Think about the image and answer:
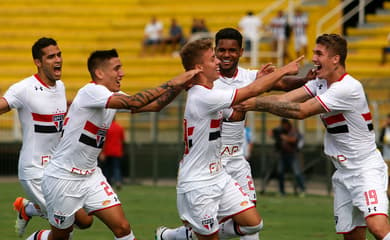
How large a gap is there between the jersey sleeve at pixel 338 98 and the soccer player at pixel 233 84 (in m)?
1.11

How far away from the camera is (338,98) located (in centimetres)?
1036

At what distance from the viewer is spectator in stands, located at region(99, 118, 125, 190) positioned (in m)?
24.2

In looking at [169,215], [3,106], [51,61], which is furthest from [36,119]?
[169,215]

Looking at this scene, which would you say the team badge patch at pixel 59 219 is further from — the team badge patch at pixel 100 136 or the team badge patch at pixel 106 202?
the team badge patch at pixel 100 136

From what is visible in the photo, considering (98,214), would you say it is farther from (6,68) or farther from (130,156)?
(6,68)

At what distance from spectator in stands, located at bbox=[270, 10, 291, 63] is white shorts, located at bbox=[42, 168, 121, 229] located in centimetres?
1883

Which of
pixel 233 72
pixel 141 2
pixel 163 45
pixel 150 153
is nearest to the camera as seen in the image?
pixel 233 72

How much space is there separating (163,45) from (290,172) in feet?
30.7

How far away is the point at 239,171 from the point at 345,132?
1.63m

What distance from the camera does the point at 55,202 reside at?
35.1 feet

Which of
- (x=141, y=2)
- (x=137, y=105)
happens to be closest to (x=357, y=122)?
(x=137, y=105)

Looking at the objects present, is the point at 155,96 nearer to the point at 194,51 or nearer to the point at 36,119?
the point at 194,51

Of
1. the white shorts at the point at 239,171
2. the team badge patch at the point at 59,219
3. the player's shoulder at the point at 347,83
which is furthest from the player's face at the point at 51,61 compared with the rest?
the player's shoulder at the point at 347,83

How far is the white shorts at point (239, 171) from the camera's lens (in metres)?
11.7
